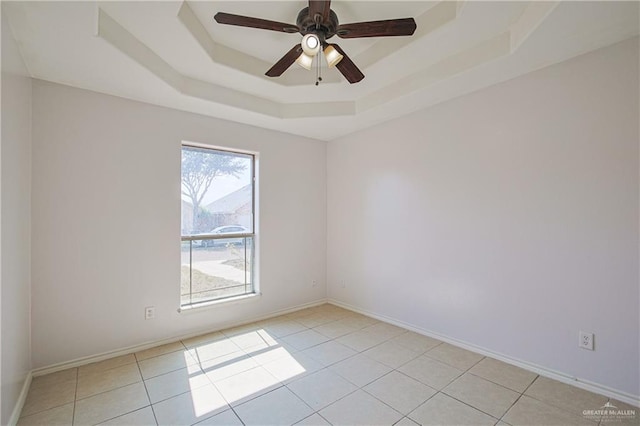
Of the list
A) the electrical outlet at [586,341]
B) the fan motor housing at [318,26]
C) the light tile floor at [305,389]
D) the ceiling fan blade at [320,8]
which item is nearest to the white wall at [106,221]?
the light tile floor at [305,389]

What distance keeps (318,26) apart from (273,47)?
2.74 feet

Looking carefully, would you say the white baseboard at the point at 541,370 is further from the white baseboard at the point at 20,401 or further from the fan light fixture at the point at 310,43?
the white baseboard at the point at 20,401

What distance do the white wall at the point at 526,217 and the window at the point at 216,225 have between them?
5.52 feet

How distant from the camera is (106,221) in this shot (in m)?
2.73

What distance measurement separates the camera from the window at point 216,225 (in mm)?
3305

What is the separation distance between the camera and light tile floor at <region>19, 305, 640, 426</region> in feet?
6.32

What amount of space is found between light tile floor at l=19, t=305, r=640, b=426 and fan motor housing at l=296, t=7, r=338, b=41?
8.22 ft

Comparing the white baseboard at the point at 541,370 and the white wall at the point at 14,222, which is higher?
the white wall at the point at 14,222

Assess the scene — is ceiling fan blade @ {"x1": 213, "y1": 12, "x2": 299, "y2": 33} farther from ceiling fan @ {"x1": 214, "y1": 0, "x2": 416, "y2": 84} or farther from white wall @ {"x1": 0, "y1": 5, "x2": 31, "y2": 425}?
white wall @ {"x1": 0, "y1": 5, "x2": 31, "y2": 425}

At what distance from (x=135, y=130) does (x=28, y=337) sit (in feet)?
6.36

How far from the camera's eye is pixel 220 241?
3.54 metres

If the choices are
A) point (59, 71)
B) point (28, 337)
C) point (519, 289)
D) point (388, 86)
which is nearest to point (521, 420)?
point (519, 289)

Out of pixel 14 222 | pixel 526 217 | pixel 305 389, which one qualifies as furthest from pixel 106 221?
pixel 526 217

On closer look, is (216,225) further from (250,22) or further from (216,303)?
(250,22)
